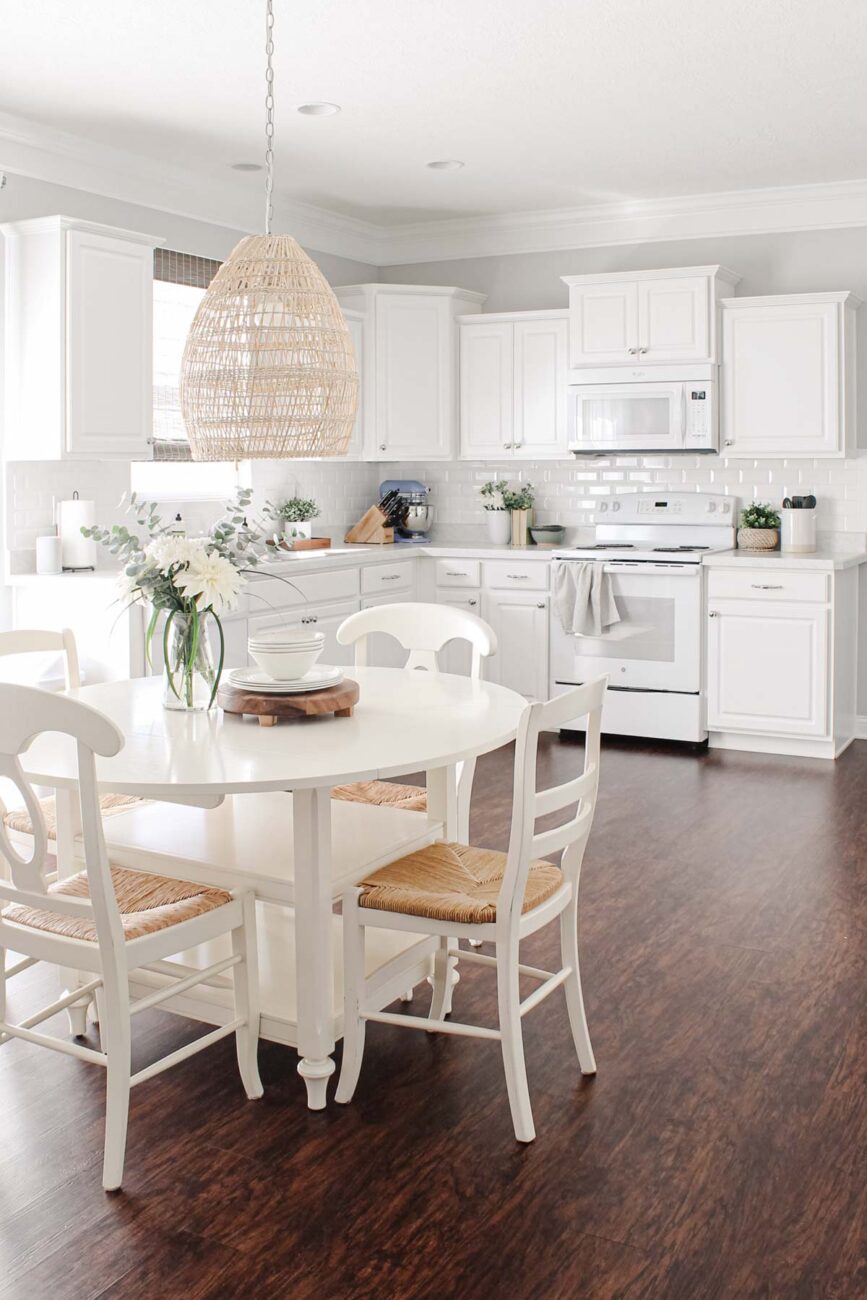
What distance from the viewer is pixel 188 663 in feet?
9.86

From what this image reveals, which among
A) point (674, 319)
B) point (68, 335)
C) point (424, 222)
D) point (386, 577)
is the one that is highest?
point (424, 222)

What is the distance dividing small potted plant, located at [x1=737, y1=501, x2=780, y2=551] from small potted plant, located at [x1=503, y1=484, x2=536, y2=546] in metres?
1.15

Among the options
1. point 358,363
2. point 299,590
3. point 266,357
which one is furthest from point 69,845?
point 358,363

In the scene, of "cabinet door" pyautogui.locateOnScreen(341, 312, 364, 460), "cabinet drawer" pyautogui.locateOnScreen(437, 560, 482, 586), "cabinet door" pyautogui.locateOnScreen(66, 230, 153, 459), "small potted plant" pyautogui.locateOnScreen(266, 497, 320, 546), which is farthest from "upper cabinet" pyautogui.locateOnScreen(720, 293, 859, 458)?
"cabinet door" pyautogui.locateOnScreen(66, 230, 153, 459)

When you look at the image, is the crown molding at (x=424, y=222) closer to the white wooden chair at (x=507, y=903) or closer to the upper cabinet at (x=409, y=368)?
the upper cabinet at (x=409, y=368)

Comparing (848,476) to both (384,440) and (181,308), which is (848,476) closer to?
(384,440)

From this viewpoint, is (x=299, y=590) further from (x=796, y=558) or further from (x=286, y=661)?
(x=286, y=661)

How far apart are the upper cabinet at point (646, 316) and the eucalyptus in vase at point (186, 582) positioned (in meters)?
3.59

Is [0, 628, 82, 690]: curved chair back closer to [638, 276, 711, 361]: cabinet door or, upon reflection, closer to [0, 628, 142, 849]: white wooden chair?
[0, 628, 142, 849]: white wooden chair

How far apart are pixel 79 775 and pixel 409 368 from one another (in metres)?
4.83

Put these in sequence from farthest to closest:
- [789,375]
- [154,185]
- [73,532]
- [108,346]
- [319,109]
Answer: [789,375], [154,185], [73,532], [108,346], [319,109]

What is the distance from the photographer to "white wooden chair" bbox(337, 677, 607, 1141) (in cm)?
250

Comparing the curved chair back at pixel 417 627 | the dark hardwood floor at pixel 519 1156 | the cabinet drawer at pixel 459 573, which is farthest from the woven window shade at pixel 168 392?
the dark hardwood floor at pixel 519 1156

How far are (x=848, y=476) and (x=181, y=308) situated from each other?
131 inches
